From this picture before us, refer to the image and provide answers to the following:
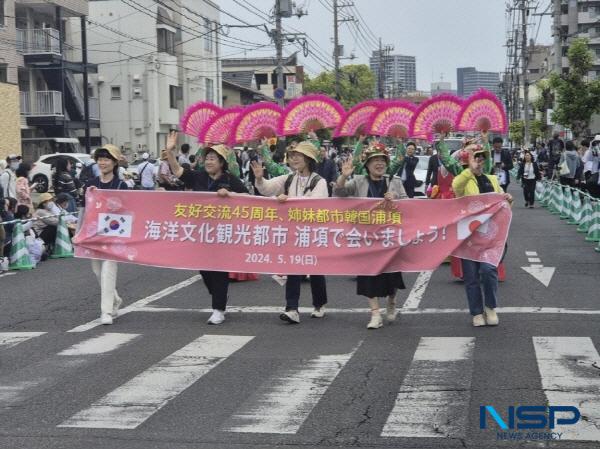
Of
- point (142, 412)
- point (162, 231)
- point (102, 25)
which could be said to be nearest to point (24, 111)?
point (102, 25)

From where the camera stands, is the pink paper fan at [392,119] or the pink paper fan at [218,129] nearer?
the pink paper fan at [392,119]

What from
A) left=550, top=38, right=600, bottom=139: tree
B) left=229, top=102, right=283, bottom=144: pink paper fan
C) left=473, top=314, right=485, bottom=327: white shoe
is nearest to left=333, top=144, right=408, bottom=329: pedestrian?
left=473, top=314, right=485, bottom=327: white shoe

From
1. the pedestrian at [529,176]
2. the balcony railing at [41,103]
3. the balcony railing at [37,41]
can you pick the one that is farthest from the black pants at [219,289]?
the balcony railing at [41,103]

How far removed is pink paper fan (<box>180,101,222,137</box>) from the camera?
12.2m

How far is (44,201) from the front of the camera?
17.7 m

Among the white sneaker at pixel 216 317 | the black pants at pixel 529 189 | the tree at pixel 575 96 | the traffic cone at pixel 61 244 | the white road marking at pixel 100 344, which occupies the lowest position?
the white road marking at pixel 100 344

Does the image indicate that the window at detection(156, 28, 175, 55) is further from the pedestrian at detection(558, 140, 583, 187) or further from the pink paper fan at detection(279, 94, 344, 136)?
the pink paper fan at detection(279, 94, 344, 136)

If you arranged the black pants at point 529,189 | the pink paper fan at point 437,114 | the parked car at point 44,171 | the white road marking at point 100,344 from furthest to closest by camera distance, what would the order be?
the parked car at point 44,171, the black pants at point 529,189, the pink paper fan at point 437,114, the white road marking at point 100,344

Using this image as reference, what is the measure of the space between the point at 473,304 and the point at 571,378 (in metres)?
2.45

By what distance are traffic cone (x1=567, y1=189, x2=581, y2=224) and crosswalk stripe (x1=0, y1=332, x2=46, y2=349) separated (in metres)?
15.3

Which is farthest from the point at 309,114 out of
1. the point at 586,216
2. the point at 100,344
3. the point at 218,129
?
the point at 586,216

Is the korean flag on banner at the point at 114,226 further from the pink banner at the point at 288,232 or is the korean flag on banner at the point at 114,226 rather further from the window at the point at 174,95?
the window at the point at 174,95

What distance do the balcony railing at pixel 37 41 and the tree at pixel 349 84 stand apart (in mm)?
47977

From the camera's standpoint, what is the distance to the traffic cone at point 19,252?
1585cm
